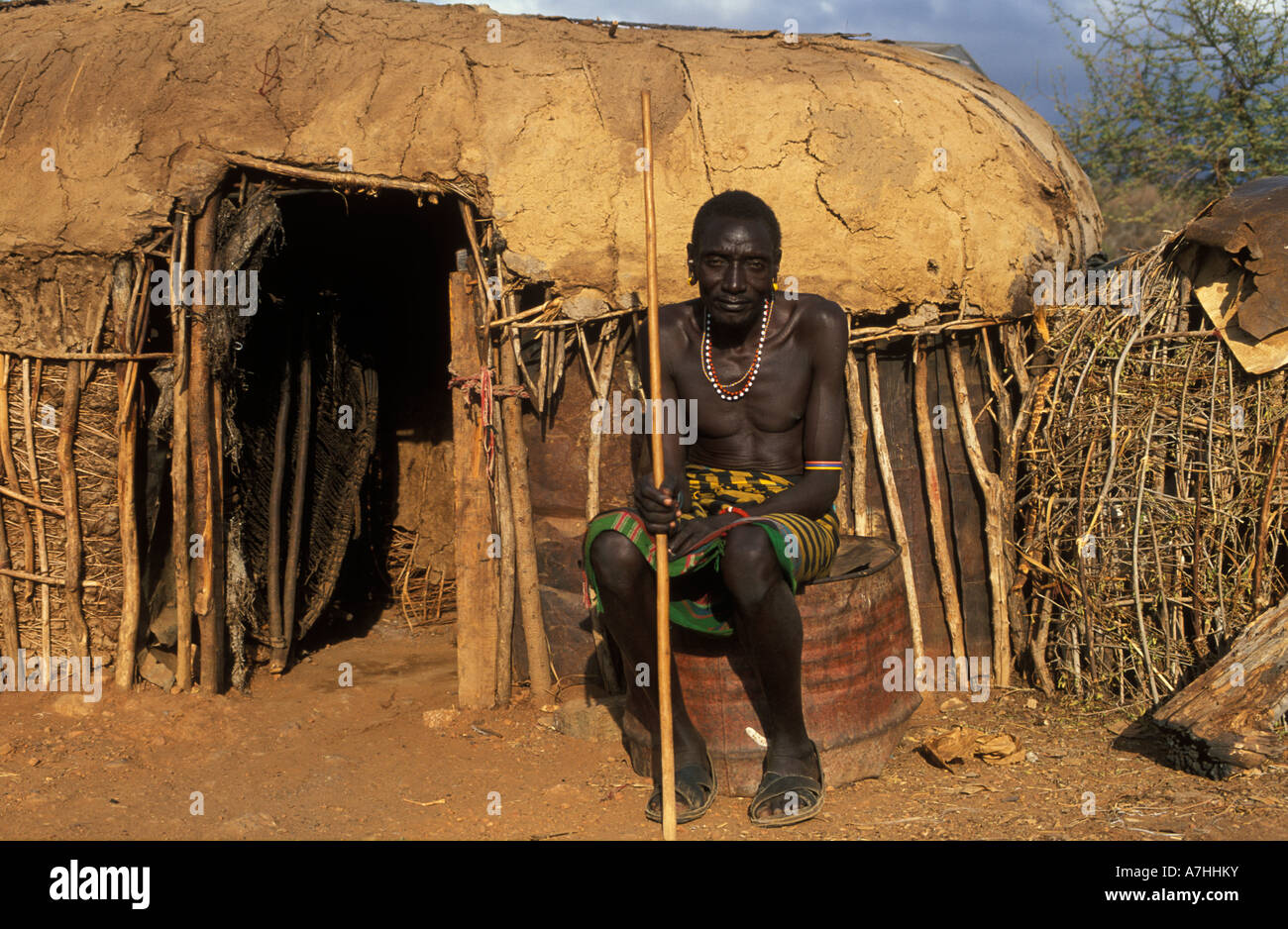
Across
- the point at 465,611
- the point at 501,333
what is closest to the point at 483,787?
the point at 465,611

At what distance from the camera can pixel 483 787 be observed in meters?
3.90

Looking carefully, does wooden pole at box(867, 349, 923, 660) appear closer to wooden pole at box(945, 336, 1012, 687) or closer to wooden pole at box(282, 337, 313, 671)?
wooden pole at box(945, 336, 1012, 687)

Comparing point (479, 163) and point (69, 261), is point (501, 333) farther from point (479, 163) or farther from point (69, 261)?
point (69, 261)

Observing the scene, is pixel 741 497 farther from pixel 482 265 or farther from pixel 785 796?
pixel 482 265

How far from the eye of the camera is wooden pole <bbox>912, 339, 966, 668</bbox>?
4.70m

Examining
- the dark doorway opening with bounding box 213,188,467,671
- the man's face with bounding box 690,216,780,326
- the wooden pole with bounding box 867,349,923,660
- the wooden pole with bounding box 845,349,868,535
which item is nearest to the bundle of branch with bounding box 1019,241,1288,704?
the wooden pole with bounding box 867,349,923,660

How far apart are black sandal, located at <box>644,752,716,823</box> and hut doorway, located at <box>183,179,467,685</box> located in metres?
2.35

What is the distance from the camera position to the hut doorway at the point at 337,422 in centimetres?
524

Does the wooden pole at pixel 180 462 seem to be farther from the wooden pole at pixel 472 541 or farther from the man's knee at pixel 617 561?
the man's knee at pixel 617 561

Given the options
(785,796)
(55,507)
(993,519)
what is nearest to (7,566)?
(55,507)

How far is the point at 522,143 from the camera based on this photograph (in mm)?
4500

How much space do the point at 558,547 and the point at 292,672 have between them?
1.65 m

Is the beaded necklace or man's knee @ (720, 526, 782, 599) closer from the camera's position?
man's knee @ (720, 526, 782, 599)

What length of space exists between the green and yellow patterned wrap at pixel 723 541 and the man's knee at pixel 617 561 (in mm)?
24
